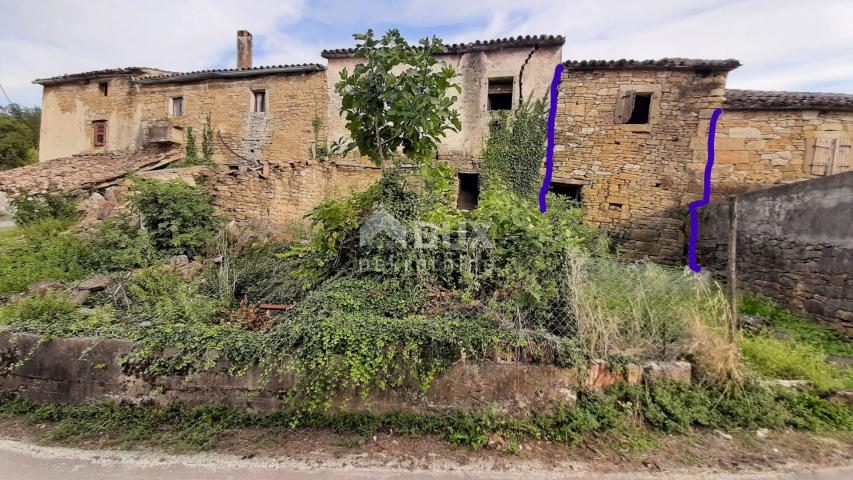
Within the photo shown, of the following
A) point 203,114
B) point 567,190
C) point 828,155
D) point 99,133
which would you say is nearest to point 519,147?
point 567,190

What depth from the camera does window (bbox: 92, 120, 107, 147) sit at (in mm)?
14195

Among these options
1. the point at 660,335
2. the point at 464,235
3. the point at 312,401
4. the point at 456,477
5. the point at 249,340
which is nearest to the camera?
the point at 456,477

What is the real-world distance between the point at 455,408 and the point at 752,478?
7.51 feet

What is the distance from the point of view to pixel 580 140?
9492 mm

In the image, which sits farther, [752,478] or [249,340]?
[249,340]

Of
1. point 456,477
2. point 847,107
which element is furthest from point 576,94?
point 456,477

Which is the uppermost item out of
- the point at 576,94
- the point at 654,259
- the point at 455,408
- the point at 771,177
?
the point at 576,94

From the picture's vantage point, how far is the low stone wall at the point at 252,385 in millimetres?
2926

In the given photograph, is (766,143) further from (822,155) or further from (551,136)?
(551,136)

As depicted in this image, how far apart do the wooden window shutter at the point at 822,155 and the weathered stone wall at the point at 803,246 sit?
11.7ft

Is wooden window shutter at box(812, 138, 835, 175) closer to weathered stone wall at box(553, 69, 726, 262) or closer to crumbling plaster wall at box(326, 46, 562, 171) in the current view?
weathered stone wall at box(553, 69, 726, 262)

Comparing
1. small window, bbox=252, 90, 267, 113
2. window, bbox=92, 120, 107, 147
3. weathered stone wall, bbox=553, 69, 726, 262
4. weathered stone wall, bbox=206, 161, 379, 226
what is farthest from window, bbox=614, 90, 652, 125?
window, bbox=92, 120, 107, 147

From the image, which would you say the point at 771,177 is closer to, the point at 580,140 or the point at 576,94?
the point at 580,140

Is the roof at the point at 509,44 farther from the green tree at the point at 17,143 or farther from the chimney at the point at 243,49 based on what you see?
the green tree at the point at 17,143
